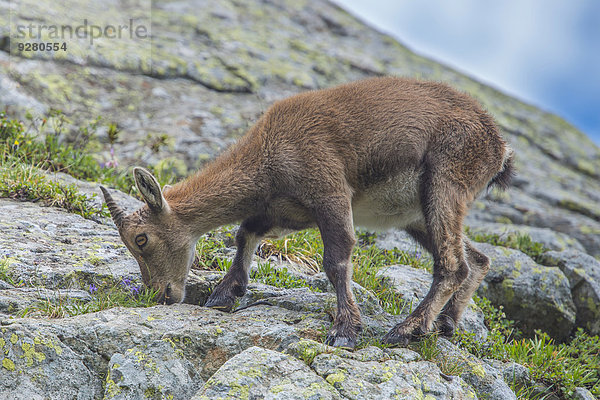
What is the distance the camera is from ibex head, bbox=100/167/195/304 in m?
5.92

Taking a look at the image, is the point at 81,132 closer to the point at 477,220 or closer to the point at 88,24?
the point at 88,24

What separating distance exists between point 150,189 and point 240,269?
1.33 meters

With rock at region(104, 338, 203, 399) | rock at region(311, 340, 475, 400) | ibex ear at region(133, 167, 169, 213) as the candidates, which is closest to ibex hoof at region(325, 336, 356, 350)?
rock at region(311, 340, 475, 400)

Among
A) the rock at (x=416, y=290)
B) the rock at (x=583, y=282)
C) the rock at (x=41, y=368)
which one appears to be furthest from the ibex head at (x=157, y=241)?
the rock at (x=583, y=282)

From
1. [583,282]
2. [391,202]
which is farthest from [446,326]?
[583,282]

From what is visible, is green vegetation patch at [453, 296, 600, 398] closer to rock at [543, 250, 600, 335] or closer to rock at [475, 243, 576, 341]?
rock at [475, 243, 576, 341]

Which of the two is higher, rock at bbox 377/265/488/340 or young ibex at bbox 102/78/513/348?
young ibex at bbox 102/78/513/348

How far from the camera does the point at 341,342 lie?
196 inches

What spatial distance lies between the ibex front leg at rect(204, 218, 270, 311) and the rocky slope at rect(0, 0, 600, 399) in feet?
1.12

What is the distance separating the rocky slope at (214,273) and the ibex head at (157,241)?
0.30m

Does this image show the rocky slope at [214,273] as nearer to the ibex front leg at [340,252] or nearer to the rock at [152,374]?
the rock at [152,374]

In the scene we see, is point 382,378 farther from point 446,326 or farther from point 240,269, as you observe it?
point 240,269

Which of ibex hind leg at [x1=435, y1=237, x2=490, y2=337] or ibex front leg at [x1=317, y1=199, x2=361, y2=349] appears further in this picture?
ibex hind leg at [x1=435, y1=237, x2=490, y2=337]

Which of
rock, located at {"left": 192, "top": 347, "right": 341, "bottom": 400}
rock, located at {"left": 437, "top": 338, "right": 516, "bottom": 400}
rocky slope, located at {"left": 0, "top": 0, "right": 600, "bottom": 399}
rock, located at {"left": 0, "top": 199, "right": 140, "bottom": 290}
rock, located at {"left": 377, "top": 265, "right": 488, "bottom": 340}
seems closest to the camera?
rock, located at {"left": 192, "top": 347, "right": 341, "bottom": 400}
